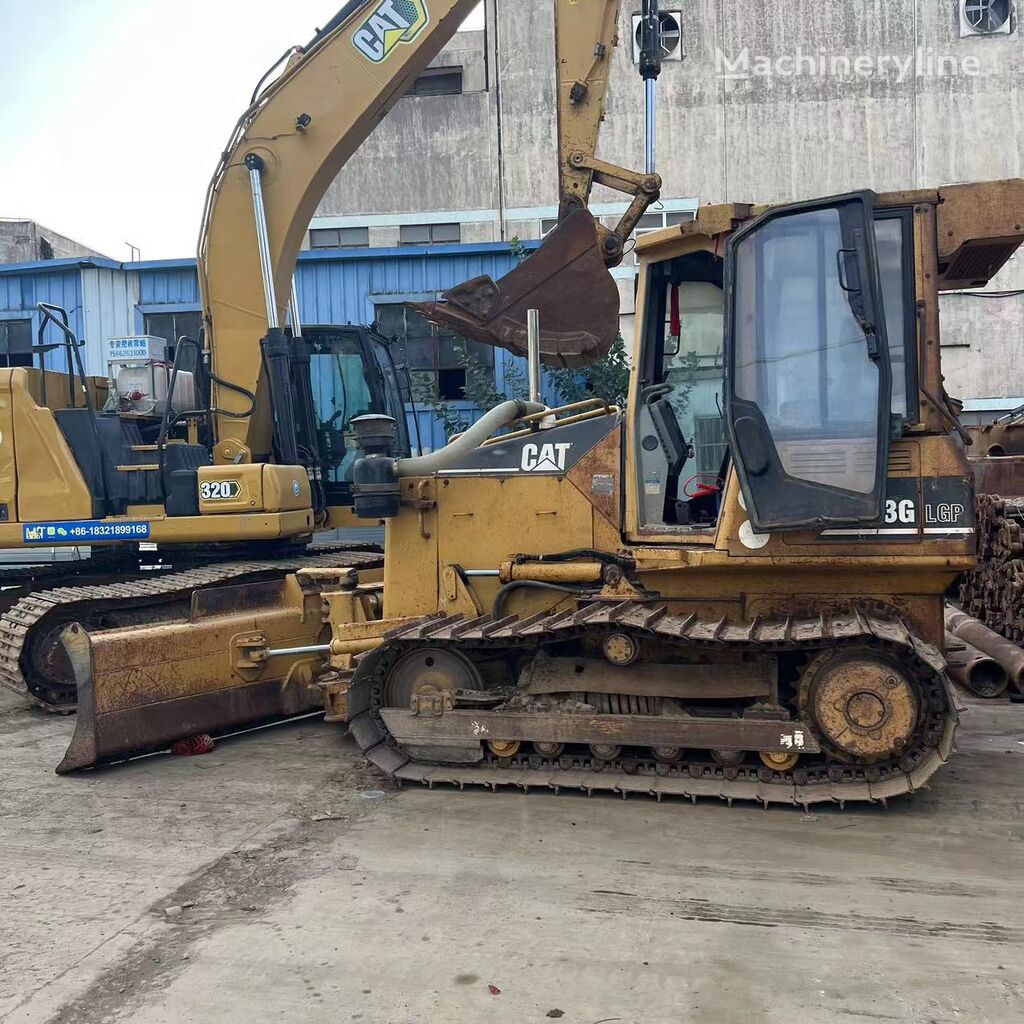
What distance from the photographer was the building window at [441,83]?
74.8ft

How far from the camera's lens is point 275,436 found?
332 inches

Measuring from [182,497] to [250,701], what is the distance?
2.20 m

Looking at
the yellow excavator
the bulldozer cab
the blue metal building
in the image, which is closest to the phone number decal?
the yellow excavator

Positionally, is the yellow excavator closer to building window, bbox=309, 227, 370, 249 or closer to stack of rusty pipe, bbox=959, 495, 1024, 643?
stack of rusty pipe, bbox=959, 495, 1024, 643

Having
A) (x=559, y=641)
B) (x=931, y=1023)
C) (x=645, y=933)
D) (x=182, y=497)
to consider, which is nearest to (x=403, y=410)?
(x=182, y=497)

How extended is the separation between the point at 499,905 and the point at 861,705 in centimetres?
197

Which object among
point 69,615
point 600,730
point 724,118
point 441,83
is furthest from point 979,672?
point 441,83

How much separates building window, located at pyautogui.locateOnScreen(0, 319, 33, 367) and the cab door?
1423cm

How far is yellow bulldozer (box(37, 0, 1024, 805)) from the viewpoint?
4516mm

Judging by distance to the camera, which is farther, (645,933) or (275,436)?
(275,436)

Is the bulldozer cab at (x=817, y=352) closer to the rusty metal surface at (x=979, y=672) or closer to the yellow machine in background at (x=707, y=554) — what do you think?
the yellow machine in background at (x=707, y=554)

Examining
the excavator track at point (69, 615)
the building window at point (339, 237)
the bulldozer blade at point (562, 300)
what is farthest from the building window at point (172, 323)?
the bulldozer blade at point (562, 300)

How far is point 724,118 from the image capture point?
22.0 m

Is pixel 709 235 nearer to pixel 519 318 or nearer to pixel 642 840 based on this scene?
pixel 519 318
